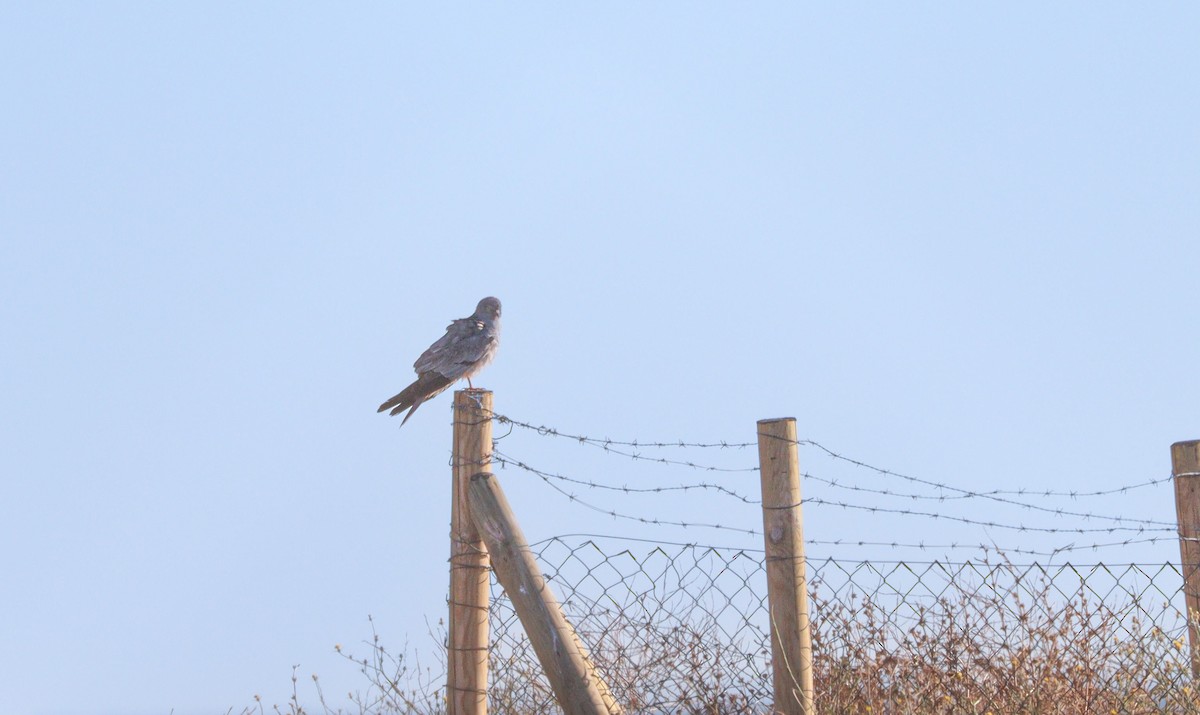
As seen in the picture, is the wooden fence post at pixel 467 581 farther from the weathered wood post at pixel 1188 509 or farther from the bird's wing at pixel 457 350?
the weathered wood post at pixel 1188 509

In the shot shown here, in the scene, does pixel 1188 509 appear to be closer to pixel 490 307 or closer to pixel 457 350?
pixel 457 350

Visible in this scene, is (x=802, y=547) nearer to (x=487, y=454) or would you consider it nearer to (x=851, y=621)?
(x=851, y=621)

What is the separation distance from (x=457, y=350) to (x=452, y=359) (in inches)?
4.4

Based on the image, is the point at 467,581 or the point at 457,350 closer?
the point at 467,581

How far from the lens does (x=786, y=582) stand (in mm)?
4926

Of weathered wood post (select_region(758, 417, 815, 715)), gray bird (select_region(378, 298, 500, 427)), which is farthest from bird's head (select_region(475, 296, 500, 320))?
weathered wood post (select_region(758, 417, 815, 715))

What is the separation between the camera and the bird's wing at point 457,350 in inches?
269

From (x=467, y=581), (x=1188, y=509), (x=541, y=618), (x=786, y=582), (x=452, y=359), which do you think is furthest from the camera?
(x=452, y=359)

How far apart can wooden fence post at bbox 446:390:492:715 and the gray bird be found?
1648mm

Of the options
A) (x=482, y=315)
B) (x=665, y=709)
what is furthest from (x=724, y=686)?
(x=482, y=315)

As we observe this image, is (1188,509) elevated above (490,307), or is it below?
below

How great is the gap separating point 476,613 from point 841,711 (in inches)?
62.2

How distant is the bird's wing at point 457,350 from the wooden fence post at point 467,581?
195 cm

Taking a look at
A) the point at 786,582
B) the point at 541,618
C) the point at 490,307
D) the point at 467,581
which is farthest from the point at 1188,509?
the point at 490,307
